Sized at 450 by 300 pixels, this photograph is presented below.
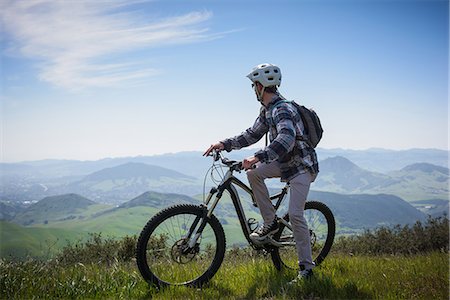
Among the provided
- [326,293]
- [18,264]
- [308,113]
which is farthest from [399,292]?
[18,264]

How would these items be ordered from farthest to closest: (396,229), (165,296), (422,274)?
(396,229)
(422,274)
(165,296)

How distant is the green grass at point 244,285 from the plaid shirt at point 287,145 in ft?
5.83

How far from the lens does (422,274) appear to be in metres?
6.16

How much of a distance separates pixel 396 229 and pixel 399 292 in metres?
12.9

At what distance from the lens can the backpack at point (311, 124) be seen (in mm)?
6281

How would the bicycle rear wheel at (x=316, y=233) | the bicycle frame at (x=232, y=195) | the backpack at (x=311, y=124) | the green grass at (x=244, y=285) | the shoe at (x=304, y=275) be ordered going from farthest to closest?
the bicycle rear wheel at (x=316, y=233) → the backpack at (x=311, y=124) → the bicycle frame at (x=232, y=195) → the shoe at (x=304, y=275) → the green grass at (x=244, y=285)

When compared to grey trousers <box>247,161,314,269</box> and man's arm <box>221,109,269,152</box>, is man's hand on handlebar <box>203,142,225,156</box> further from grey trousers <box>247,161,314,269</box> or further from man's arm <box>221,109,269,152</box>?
grey trousers <box>247,161,314,269</box>

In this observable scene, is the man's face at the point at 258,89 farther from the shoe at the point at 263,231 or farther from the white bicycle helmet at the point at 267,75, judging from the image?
the shoe at the point at 263,231

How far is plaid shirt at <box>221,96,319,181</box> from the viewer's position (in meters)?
5.85

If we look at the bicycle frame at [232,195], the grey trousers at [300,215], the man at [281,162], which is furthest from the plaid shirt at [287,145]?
the bicycle frame at [232,195]

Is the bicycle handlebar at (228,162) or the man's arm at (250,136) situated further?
the man's arm at (250,136)

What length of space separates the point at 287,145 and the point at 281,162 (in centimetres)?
62

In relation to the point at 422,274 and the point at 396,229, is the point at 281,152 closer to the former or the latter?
the point at 422,274

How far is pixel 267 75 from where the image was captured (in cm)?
629
